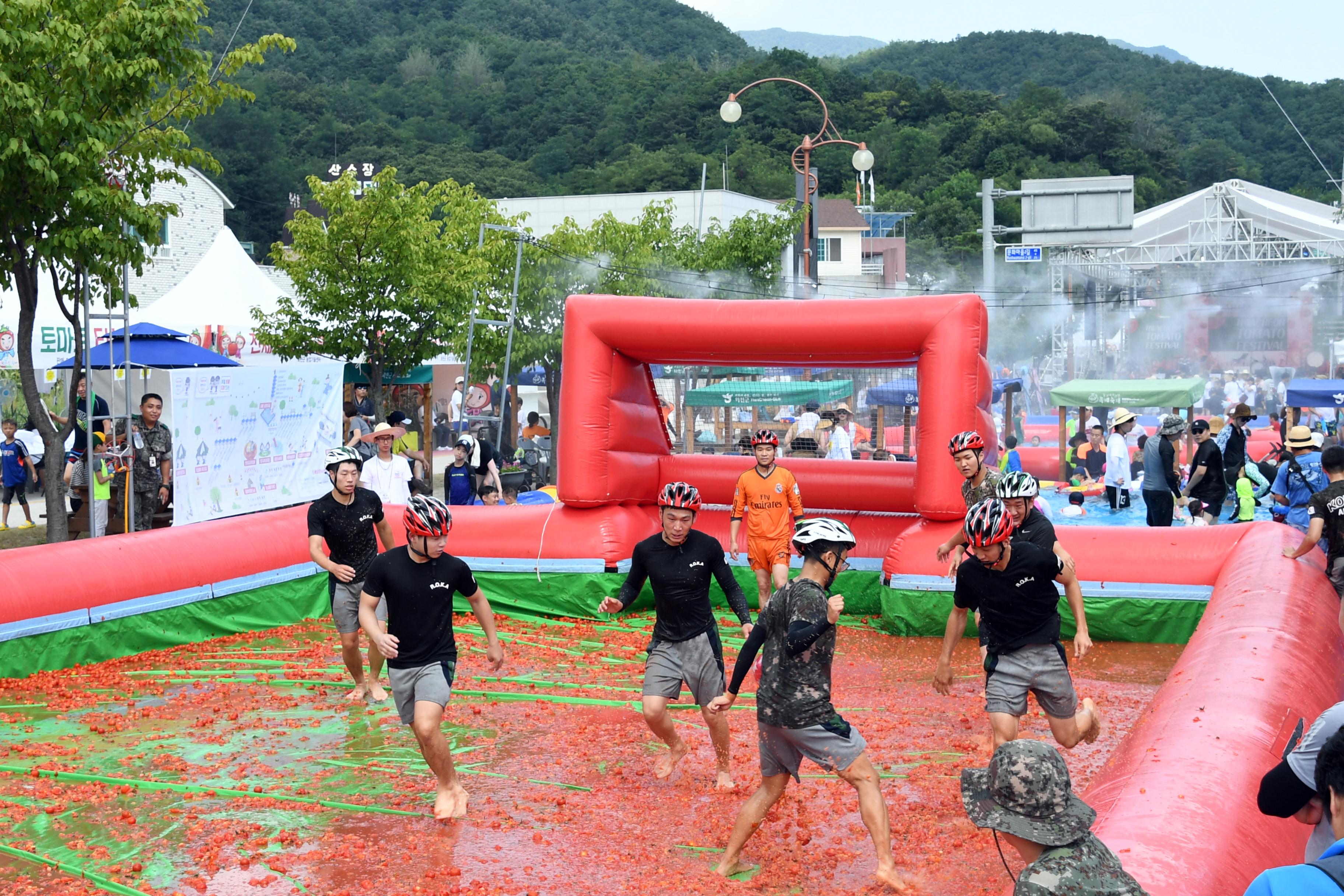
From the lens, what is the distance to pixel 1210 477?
14.0 metres

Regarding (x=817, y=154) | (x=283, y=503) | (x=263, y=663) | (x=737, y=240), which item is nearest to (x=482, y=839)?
(x=263, y=663)

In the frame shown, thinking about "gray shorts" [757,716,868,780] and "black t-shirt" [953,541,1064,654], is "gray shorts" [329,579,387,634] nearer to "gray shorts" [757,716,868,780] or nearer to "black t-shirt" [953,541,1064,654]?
"gray shorts" [757,716,868,780]

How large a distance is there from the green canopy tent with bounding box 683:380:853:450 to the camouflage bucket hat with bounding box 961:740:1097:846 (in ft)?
38.7

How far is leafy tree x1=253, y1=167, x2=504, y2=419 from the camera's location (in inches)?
830

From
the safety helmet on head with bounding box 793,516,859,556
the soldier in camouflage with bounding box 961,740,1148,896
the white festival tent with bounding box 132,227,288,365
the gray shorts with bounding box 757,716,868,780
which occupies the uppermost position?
the white festival tent with bounding box 132,227,288,365

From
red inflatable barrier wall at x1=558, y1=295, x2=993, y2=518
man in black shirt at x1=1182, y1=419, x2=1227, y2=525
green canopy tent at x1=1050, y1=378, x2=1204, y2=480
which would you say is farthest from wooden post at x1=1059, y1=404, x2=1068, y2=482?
red inflatable barrier wall at x1=558, y1=295, x2=993, y2=518

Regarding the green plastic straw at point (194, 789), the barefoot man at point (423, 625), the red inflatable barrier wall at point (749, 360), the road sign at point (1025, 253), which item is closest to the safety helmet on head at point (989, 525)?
the barefoot man at point (423, 625)

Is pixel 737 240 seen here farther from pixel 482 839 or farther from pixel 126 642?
pixel 482 839

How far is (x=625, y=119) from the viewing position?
79.9 meters

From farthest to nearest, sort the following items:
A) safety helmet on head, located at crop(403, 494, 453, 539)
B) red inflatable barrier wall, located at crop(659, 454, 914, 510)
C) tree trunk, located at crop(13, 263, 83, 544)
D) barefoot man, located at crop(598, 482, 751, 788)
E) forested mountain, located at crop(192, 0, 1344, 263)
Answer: forested mountain, located at crop(192, 0, 1344, 263)
red inflatable barrier wall, located at crop(659, 454, 914, 510)
tree trunk, located at crop(13, 263, 83, 544)
barefoot man, located at crop(598, 482, 751, 788)
safety helmet on head, located at crop(403, 494, 453, 539)

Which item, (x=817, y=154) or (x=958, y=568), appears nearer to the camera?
(x=958, y=568)

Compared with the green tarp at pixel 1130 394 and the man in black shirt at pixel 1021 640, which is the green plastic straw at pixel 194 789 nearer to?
the man in black shirt at pixel 1021 640

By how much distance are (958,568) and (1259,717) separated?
5.22 feet

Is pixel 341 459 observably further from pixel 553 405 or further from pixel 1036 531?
pixel 553 405
